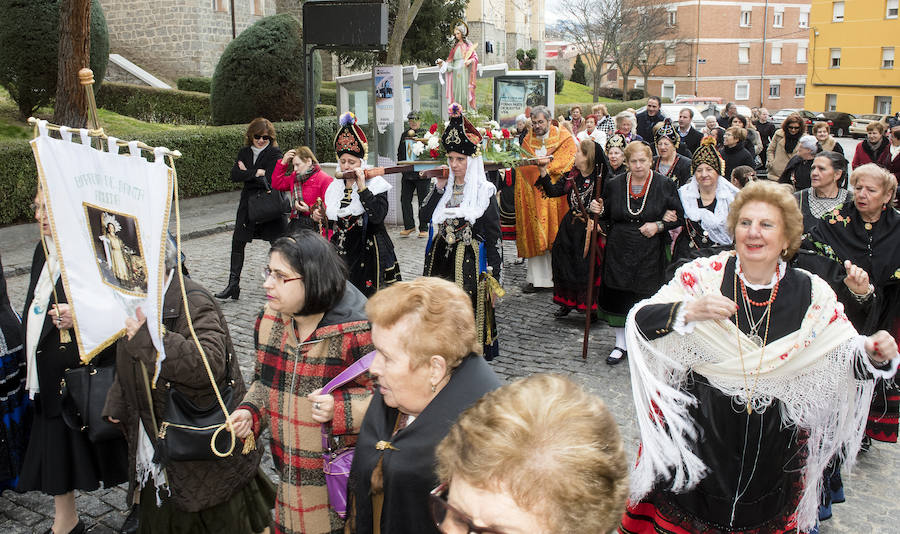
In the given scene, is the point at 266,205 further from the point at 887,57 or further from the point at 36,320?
the point at 887,57

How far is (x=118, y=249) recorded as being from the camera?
3.08 meters

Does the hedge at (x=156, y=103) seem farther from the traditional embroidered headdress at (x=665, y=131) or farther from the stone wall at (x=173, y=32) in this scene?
the traditional embroidered headdress at (x=665, y=131)

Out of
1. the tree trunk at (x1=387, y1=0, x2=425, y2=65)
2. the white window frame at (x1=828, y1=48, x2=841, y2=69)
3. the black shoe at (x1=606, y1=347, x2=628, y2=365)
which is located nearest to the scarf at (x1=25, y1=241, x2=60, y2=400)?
the black shoe at (x1=606, y1=347, x2=628, y2=365)

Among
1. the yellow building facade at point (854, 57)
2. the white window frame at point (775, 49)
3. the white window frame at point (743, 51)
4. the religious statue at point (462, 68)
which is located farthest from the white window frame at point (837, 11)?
the religious statue at point (462, 68)

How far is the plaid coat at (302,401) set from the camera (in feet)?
10.5

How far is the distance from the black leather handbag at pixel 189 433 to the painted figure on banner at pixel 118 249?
22.2 inches

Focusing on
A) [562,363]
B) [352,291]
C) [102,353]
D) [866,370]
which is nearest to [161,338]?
[352,291]

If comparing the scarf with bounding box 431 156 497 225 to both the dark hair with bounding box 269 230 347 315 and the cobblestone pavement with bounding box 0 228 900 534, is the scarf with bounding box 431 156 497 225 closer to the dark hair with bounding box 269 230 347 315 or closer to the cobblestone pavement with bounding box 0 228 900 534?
the cobblestone pavement with bounding box 0 228 900 534

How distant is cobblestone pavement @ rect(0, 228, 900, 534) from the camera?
452 cm

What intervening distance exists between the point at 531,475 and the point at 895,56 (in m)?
53.3

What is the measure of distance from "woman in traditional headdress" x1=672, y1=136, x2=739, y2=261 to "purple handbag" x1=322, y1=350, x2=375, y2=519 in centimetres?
444

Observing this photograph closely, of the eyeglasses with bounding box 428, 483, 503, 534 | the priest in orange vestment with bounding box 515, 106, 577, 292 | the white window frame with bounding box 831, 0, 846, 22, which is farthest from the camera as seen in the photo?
the white window frame with bounding box 831, 0, 846, 22

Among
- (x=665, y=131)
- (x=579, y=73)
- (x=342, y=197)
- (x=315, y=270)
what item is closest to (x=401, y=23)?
(x=665, y=131)

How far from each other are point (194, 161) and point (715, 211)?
35.6ft
